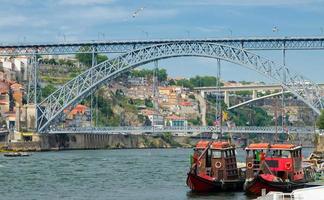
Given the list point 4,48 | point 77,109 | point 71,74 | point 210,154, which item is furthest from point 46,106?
point 210,154

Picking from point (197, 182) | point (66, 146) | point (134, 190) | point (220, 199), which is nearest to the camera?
point (220, 199)

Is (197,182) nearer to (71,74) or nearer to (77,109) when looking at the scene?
(77,109)

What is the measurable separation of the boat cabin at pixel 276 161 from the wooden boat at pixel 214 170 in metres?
1.11

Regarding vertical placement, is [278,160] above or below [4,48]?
below

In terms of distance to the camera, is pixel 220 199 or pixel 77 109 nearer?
pixel 220 199

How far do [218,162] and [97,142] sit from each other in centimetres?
8145

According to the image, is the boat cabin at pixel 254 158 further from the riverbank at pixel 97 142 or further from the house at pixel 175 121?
the house at pixel 175 121

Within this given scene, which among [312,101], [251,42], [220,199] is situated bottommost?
[220,199]

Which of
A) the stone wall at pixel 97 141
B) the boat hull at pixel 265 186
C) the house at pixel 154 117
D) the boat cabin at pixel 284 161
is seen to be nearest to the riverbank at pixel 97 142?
the stone wall at pixel 97 141

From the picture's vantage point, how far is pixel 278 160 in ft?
144

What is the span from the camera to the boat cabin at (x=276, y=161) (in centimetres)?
4353

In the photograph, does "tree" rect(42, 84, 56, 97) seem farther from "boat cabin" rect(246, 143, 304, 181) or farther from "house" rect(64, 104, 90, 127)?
"boat cabin" rect(246, 143, 304, 181)

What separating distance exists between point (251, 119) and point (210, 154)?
140 meters

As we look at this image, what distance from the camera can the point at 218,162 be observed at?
4500 centimetres
